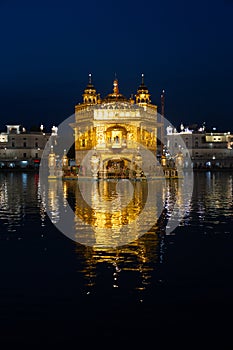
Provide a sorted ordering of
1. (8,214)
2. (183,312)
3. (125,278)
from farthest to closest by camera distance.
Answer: (8,214) < (125,278) < (183,312)

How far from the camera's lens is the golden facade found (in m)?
64.8

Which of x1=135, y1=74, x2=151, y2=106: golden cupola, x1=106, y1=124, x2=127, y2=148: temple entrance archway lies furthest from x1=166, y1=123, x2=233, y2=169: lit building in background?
x1=106, y1=124, x2=127, y2=148: temple entrance archway

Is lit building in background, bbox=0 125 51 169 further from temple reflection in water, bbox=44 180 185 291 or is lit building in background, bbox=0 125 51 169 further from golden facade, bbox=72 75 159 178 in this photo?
temple reflection in water, bbox=44 180 185 291

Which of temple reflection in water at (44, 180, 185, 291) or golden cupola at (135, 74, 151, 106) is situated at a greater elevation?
golden cupola at (135, 74, 151, 106)

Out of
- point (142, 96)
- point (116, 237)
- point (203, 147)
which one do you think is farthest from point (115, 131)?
point (116, 237)

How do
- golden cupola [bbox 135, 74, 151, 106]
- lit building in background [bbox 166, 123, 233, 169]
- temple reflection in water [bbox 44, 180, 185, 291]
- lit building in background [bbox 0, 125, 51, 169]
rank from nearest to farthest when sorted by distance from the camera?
temple reflection in water [bbox 44, 180, 185, 291]
golden cupola [bbox 135, 74, 151, 106]
lit building in background [bbox 0, 125, 51, 169]
lit building in background [bbox 166, 123, 233, 169]

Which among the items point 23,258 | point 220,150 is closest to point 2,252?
point 23,258

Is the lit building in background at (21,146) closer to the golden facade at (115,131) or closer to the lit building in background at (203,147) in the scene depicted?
the lit building in background at (203,147)

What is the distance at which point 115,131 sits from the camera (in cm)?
6750

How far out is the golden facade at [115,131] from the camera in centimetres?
6481

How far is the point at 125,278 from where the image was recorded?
9984mm

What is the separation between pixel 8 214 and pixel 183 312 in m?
13.0

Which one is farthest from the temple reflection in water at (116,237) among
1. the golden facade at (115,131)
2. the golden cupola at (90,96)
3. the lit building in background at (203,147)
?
the lit building in background at (203,147)

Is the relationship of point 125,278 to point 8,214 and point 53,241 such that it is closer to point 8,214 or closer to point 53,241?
point 53,241
